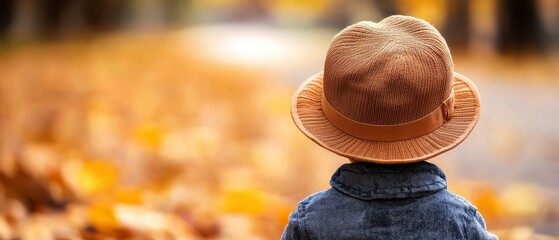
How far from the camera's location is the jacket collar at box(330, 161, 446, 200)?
2021 mm

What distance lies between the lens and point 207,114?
618 centimetres

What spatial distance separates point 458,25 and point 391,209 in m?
5.89

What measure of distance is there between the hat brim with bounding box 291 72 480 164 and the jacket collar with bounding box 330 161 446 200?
4cm

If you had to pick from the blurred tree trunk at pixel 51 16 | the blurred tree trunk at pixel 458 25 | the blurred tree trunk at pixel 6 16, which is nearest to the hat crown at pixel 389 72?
the blurred tree trunk at pixel 458 25

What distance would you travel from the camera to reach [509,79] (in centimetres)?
670

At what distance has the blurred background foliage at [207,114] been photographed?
3729 millimetres

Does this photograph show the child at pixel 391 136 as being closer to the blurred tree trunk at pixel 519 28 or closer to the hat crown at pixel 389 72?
the hat crown at pixel 389 72

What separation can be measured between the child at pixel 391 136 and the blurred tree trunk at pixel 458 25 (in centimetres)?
551

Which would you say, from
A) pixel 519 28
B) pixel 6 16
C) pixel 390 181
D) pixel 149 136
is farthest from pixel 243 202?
pixel 6 16

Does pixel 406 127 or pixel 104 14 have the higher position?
pixel 104 14

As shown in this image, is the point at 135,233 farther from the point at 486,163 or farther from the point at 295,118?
the point at 486,163

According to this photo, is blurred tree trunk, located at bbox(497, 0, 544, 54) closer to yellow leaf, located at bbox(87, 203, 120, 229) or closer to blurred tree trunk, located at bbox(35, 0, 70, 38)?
blurred tree trunk, located at bbox(35, 0, 70, 38)

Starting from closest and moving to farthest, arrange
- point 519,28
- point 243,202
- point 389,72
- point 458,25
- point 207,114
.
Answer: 1. point 389,72
2. point 243,202
3. point 207,114
4. point 519,28
5. point 458,25

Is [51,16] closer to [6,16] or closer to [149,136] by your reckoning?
[6,16]
